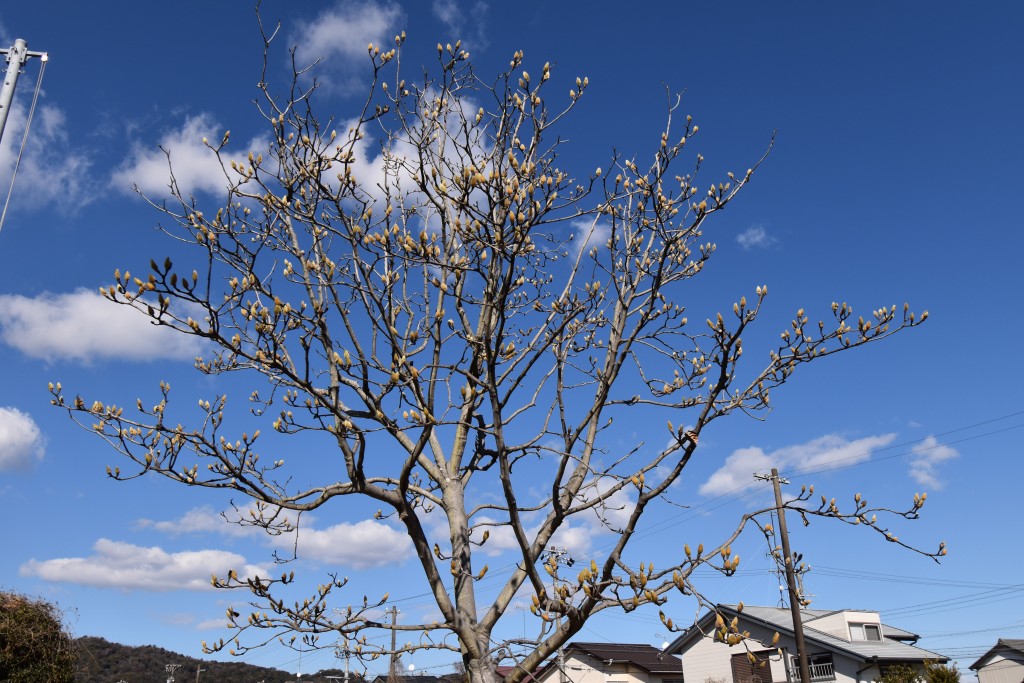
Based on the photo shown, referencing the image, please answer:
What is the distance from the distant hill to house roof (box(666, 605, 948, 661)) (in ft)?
67.1

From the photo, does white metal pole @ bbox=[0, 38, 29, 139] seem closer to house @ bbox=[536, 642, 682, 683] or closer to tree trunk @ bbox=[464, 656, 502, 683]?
tree trunk @ bbox=[464, 656, 502, 683]

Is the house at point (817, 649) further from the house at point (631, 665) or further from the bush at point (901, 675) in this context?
the house at point (631, 665)

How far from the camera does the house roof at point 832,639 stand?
25.2 m

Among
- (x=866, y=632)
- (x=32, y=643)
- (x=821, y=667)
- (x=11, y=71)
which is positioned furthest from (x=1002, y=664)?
(x=11, y=71)

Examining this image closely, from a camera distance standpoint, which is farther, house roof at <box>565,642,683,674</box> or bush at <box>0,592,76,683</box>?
house roof at <box>565,642,683,674</box>

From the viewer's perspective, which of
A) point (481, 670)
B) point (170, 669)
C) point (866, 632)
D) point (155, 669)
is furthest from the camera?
point (155, 669)

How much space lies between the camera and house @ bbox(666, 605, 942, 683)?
82.1 ft

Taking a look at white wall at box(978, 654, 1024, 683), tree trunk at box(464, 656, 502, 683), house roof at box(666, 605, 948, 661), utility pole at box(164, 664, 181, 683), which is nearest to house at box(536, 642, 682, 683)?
house roof at box(666, 605, 948, 661)

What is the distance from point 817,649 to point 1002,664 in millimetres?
15502

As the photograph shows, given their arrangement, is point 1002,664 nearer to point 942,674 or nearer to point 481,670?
point 942,674

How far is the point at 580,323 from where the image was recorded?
5.77m

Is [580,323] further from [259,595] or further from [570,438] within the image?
[259,595]

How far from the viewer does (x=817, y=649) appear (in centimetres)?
2600

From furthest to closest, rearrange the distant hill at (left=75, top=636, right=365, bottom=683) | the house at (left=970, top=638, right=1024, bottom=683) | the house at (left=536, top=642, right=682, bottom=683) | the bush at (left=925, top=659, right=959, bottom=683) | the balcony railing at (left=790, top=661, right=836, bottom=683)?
1. the distant hill at (left=75, top=636, right=365, bottom=683)
2. the house at (left=970, top=638, right=1024, bottom=683)
3. the house at (left=536, top=642, right=682, bottom=683)
4. the balcony railing at (left=790, top=661, right=836, bottom=683)
5. the bush at (left=925, top=659, right=959, bottom=683)
